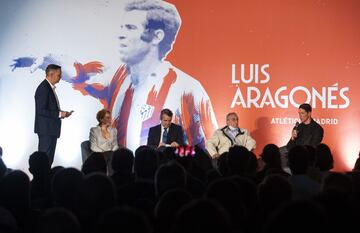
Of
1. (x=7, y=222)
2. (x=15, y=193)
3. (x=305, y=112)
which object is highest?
(x=305, y=112)

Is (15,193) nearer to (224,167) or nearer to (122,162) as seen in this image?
(122,162)

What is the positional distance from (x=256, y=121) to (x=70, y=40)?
9.38 feet

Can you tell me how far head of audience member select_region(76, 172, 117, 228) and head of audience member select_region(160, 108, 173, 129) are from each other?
4.85 meters

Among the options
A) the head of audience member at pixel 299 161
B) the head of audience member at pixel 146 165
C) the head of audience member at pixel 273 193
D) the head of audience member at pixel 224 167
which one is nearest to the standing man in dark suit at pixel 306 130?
the head of audience member at pixel 224 167

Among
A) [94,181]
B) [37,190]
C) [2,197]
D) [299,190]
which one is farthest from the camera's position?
[37,190]

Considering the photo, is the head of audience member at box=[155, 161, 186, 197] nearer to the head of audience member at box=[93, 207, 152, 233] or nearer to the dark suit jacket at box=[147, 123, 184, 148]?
the head of audience member at box=[93, 207, 152, 233]

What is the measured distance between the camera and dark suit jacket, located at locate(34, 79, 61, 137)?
7.00 meters

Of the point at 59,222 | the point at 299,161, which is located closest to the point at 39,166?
the point at 299,161

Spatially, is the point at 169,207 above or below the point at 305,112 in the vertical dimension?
below

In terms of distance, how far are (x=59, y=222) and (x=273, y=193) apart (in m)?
1.10

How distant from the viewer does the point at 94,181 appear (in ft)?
9.79

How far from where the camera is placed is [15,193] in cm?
331

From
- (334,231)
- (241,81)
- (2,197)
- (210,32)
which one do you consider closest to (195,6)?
(210,32)

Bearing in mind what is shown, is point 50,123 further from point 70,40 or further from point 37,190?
point 37,190
